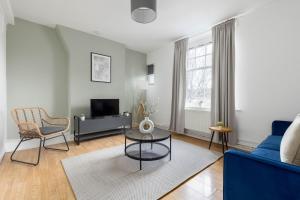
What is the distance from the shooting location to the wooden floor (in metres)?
1.53

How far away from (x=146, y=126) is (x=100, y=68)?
2123mm

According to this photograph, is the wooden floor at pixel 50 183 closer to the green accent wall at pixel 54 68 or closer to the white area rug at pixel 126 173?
the white area rug at pixel 126 173

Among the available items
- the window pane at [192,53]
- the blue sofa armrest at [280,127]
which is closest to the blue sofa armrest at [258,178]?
the blue sofa armrest at [280,127]

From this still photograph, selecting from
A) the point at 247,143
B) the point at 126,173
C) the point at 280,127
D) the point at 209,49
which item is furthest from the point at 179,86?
the point at 126,173

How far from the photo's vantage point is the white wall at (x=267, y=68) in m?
2.26

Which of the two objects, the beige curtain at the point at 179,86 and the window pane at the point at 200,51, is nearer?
the window pane at the point at 200,51

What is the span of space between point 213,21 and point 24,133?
382cm

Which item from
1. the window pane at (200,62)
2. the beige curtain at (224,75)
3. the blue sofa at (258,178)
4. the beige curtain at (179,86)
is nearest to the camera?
the blue sofa at (258,178)

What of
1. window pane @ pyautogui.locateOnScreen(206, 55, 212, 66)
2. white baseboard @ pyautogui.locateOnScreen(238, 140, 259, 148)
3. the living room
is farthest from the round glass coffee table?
window pane @ pyautogui.locateOnScreen(206, 55, 212, 66)

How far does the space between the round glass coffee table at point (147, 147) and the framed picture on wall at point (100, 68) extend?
6.12ft

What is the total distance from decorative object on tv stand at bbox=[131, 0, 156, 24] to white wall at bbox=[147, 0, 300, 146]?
178cm

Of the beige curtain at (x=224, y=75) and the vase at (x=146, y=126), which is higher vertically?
the beige curtain at (x=224, y=75)

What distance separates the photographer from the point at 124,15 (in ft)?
9.08

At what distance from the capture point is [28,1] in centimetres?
238
